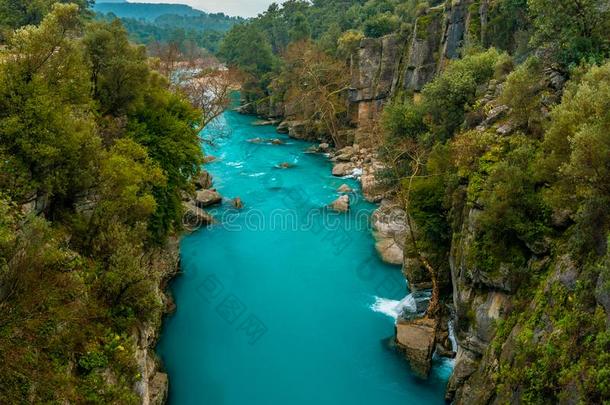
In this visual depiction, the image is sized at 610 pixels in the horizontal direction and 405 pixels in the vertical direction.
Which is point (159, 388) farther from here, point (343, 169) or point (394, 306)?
point (343, 169)

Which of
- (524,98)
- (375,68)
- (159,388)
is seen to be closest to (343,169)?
(375,68)

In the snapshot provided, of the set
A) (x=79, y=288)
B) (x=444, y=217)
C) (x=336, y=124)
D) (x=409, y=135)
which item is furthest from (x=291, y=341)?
(x=336, y=124)

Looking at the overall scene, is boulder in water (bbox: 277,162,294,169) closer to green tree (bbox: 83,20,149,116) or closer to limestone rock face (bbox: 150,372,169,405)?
green tree (bbox: 83,20,149,116)

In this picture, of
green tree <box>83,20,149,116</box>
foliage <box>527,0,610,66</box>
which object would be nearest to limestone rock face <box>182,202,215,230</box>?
green tree <box>83,20,149,116</box>

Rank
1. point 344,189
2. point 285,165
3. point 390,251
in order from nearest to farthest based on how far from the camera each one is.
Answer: point 390,251 < point 344,189 < point 285,165

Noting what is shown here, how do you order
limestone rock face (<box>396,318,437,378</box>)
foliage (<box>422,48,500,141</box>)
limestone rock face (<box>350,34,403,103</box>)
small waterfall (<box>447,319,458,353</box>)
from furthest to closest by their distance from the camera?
limestone rock face (<box>350,34,403,103</box>), foliage (<box>422,48,500,141</box>), small waterfall (<box>447,319,458,353</box>), limestone rock face (<box>396,318,437,378</box>)

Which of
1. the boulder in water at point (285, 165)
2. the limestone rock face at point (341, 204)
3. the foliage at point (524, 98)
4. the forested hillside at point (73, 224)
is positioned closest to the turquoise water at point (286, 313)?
the limestone rock face at point (341, 204)
